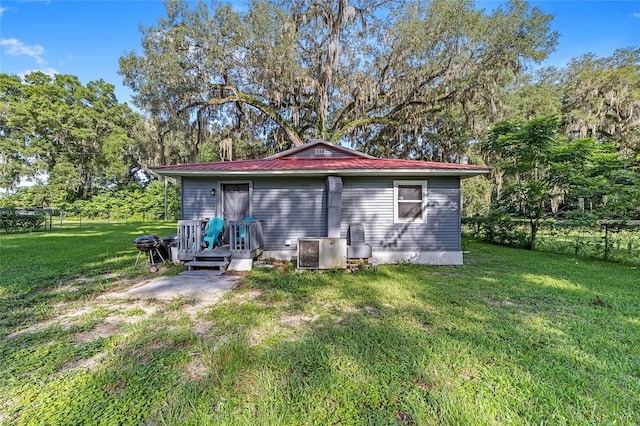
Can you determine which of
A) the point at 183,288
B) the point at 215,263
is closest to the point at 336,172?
the point at 215,263

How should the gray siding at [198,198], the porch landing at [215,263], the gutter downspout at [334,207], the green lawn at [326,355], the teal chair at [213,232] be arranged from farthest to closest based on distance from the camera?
the gray siding at [198,198] → the gutter downspout at [334,207] → the teal chair at [213,232] → the porch landing at [215,263] → the green lawn at [326,355]

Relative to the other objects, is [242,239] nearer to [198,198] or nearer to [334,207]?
[198,198]

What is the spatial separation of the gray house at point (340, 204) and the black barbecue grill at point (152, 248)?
1.09 m

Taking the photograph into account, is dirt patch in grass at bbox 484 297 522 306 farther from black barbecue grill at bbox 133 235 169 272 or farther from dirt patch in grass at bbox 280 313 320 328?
black barbecue grill at bbox 133 235 169 272

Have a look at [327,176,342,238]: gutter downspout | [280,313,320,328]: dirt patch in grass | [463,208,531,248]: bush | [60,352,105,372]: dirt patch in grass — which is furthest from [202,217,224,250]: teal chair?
[463,208,531,248]: bush

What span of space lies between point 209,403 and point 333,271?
4101 mm

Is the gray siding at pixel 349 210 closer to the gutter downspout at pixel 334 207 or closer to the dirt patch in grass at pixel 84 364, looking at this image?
the gutter downspout at pixel 334 207

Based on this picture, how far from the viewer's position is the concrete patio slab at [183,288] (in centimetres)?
416

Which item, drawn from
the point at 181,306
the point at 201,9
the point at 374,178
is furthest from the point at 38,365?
the point at 201,9

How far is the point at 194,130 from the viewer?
41.9 feet

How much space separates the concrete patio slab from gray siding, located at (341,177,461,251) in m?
3.40

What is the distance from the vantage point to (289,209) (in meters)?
7.09

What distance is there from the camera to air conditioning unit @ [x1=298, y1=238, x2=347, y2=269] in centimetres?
582

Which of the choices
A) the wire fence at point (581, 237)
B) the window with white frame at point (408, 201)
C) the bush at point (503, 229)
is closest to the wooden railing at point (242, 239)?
the window with white frame at point (408, 201)
